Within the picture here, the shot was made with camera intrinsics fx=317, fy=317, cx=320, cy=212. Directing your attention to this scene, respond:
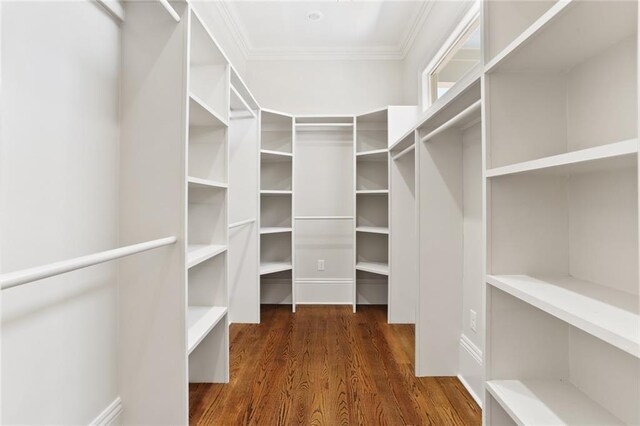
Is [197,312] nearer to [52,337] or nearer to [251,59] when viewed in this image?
[52,337]

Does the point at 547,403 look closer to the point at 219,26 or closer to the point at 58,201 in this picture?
the point at 58,201

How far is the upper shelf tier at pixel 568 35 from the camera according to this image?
27.7 inches

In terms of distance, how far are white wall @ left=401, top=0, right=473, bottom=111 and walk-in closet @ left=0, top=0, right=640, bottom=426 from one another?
36mm

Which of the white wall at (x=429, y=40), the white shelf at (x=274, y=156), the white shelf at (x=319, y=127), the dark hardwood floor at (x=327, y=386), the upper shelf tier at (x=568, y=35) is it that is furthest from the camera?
the white shelf at (x=319, y=127)

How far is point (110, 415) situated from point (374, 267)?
7.74 feet

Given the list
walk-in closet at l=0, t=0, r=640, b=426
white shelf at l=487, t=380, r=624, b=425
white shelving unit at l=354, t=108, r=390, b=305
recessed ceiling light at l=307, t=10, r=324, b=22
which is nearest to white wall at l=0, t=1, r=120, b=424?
walk-in closet at l=0, t=0, r=640, b=426

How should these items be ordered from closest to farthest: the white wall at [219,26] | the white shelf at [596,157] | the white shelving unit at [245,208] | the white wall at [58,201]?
the white shelf at [596,157]
the white wall at [58,201]
the white wall at [219,26]
the white shelving unit at [245,208]

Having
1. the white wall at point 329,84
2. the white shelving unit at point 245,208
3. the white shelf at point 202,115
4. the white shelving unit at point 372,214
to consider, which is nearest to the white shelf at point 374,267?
the white shelving unit at point 372,214

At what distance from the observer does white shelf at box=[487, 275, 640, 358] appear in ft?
2.03

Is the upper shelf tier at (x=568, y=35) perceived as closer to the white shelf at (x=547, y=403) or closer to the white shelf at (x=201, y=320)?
the white shelf at (x=547, y=403)

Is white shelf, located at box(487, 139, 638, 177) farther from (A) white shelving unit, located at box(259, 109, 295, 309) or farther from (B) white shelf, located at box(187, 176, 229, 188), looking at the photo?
(A) white shelving unit, located at box(259, 109, 295, 309)

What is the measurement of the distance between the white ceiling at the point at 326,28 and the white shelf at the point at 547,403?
2.87 m

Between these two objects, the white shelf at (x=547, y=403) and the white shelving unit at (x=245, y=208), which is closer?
the white shelf at (x=547, y=403)

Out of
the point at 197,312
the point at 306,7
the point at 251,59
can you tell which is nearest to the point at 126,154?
the point at 197,312
